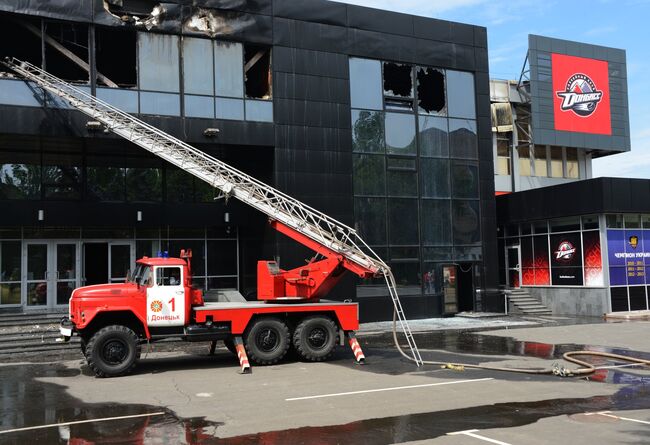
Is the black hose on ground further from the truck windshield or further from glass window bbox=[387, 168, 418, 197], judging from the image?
glass window bbox=[387, 168, 418, 197]

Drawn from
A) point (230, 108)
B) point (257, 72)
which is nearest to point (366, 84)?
point (257, 72)

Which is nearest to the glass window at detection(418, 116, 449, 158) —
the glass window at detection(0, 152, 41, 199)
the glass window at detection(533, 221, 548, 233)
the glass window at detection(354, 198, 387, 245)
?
the glass window at detection(354, 198, 387, 245)

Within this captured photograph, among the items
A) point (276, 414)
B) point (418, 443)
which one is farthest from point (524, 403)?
point (276, 414)

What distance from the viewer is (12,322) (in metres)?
20.2

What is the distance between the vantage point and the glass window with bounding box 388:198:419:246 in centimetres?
2500

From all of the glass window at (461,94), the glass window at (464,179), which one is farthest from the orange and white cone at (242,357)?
the glass window at (461,94)

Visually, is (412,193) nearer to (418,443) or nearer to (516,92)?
(516,92)

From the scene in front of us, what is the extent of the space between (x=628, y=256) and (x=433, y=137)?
32.9ft

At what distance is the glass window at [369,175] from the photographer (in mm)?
24453

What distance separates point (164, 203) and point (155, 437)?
16.3 metres

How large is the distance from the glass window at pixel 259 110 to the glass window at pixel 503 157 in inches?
677

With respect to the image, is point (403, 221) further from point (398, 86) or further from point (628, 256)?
point (628, 256)

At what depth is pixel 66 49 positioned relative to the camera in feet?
69.2

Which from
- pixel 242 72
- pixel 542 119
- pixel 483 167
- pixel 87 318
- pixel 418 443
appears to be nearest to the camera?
pixel 418 443
